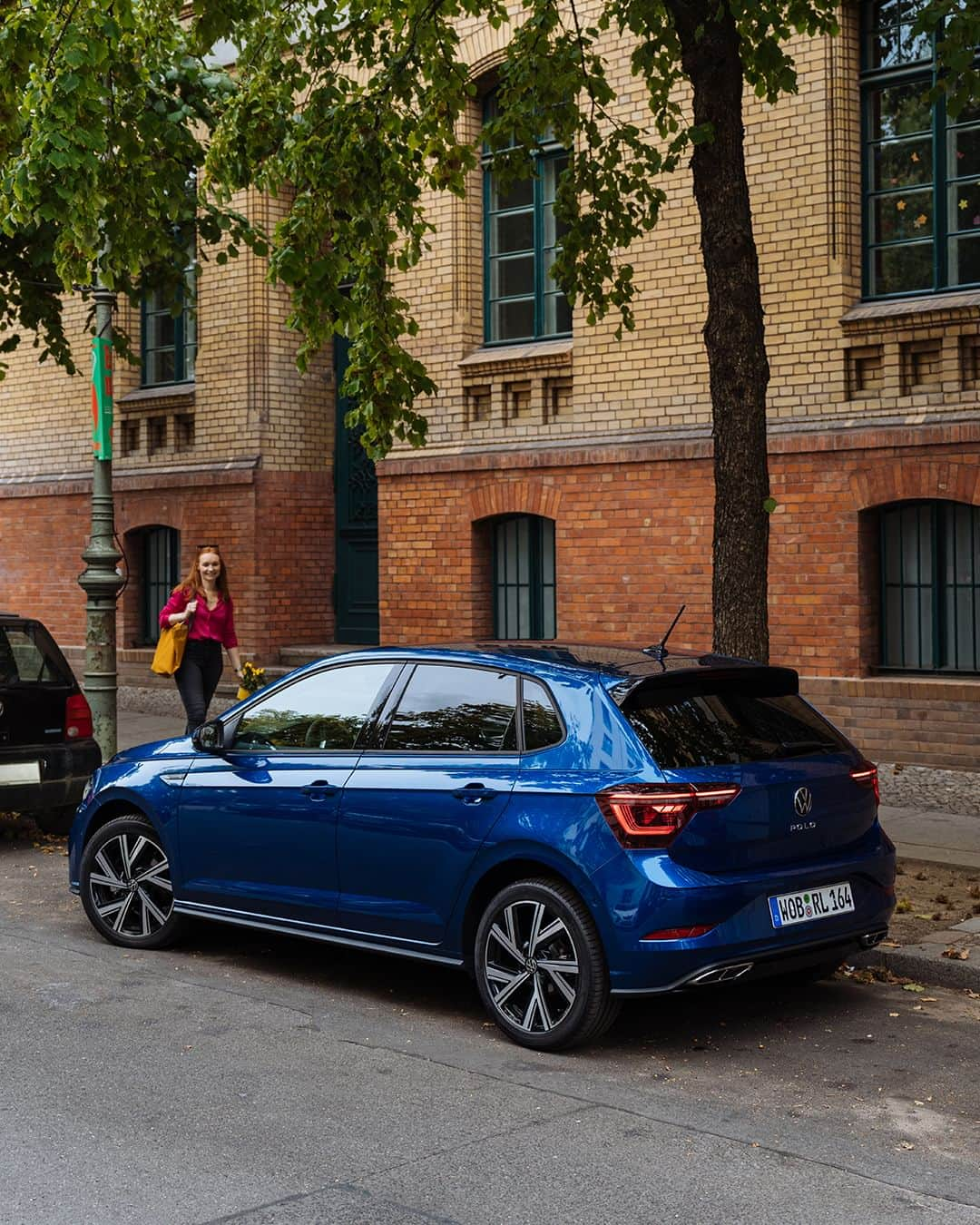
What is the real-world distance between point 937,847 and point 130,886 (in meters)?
5.03

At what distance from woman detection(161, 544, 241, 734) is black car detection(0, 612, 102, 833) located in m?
1.91

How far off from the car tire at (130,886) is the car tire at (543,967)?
2092mm

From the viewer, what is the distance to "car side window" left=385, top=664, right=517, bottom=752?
267 inches

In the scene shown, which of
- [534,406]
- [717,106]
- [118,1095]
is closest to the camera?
[118,1095]

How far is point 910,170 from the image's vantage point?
13078 millimetres

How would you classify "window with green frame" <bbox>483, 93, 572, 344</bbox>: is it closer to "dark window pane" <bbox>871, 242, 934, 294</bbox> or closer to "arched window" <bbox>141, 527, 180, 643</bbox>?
"dark window pane" <bbox>871, 242, 934, 294</bbox>

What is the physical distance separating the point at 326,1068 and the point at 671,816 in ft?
5.15

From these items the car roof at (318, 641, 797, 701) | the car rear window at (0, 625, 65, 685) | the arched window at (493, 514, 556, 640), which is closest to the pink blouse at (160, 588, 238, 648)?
the car rear window at (0, 625, 65, 685)

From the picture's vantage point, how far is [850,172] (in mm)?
13164

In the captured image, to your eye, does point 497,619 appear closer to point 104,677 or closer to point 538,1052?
point 104,677

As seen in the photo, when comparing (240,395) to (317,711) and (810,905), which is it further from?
(810,905)

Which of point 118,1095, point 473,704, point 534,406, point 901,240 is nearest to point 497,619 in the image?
point 534,406

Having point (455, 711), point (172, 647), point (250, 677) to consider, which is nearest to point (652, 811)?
point (455, 711)

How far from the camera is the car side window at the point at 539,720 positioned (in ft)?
21.5
